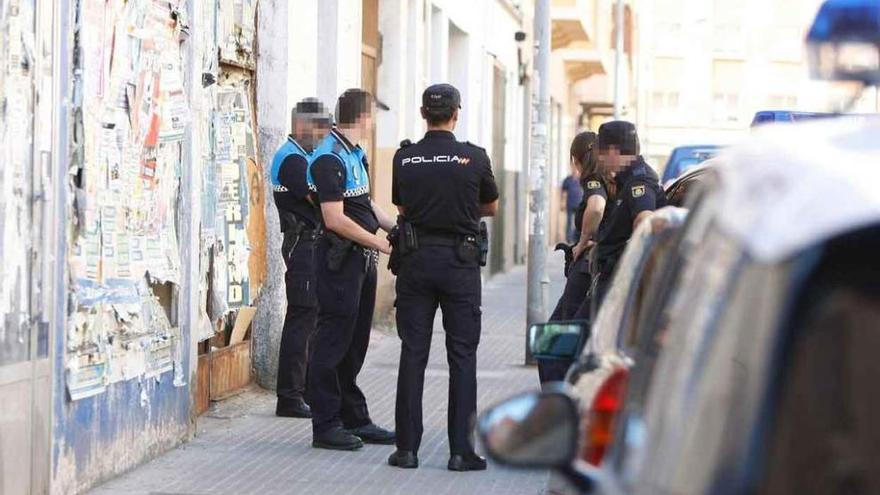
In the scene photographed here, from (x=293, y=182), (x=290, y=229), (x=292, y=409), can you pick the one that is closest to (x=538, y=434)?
(x=293, y=182)

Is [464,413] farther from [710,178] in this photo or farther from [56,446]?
[710,178]

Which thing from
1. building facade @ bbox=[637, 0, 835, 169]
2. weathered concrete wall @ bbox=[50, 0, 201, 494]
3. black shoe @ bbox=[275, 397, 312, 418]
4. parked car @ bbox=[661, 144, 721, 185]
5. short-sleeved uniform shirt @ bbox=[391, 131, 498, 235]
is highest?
building facade @ bbox=[637, 0, 835, 169]

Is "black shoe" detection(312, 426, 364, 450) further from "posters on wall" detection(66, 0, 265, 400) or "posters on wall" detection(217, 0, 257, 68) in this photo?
"posters on wall" detection(217, 0, 257, 68)

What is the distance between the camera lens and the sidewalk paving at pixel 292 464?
905 cm

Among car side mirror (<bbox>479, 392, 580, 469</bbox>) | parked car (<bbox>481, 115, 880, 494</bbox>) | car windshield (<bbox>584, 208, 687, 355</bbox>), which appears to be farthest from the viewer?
car windshield (<bbox>584, 208, 687, 355</bbox>)

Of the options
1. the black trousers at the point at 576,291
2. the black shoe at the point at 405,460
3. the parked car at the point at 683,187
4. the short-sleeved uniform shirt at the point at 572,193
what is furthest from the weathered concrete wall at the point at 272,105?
the short-sleeved uniform shirt at the point at 572,193

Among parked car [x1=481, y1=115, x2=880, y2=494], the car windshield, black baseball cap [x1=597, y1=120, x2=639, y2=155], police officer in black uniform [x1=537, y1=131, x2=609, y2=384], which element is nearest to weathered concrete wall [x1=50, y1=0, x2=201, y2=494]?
police officer in black uniform [x1=537, y1=131, x2=609, y2=384]

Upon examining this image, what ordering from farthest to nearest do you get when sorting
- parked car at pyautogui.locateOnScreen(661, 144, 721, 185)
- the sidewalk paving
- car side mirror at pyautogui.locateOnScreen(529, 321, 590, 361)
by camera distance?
Answer: parked car at pyautogui.locateOnScreen(661, 144, 721, 185) < the sidewalk paving < car side mirror at pyautogui.locateOnScreen(529, 321, 590, 361)

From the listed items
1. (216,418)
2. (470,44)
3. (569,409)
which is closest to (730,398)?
(569,409)

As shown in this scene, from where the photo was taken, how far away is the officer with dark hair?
9.97 m

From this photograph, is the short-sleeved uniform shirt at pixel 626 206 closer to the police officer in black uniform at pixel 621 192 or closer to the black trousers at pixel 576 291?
the police officer in black uniform at pixel 621 192

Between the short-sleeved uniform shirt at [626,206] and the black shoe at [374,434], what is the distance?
1.69 m

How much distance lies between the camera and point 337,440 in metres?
10.3

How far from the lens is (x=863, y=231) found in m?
2.32
